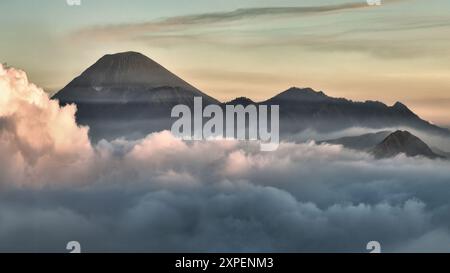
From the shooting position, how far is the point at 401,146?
34688 mm

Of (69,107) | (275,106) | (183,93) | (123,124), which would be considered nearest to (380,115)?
(275,106)

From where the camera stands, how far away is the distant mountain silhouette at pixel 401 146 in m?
31.4

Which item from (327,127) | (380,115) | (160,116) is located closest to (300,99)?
(327,127)

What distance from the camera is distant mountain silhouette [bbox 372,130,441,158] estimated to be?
31.4 metres

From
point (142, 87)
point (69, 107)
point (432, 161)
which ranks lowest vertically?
point (432, 161)

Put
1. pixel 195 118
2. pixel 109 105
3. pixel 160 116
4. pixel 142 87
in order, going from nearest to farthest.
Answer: pixel 195 118
pixel 160 116
pixel 109 105
pixel 142 87

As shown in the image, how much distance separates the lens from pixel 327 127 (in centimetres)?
3098

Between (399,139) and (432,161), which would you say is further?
(399,139)

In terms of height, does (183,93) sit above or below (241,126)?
above

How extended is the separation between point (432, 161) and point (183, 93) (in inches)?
437

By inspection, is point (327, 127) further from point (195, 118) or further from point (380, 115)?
point (195, 118)

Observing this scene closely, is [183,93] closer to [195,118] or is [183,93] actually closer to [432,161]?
[195,118]

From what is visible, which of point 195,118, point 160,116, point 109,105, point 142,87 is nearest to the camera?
point 195,118

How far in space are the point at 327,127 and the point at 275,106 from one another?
4132 mm
